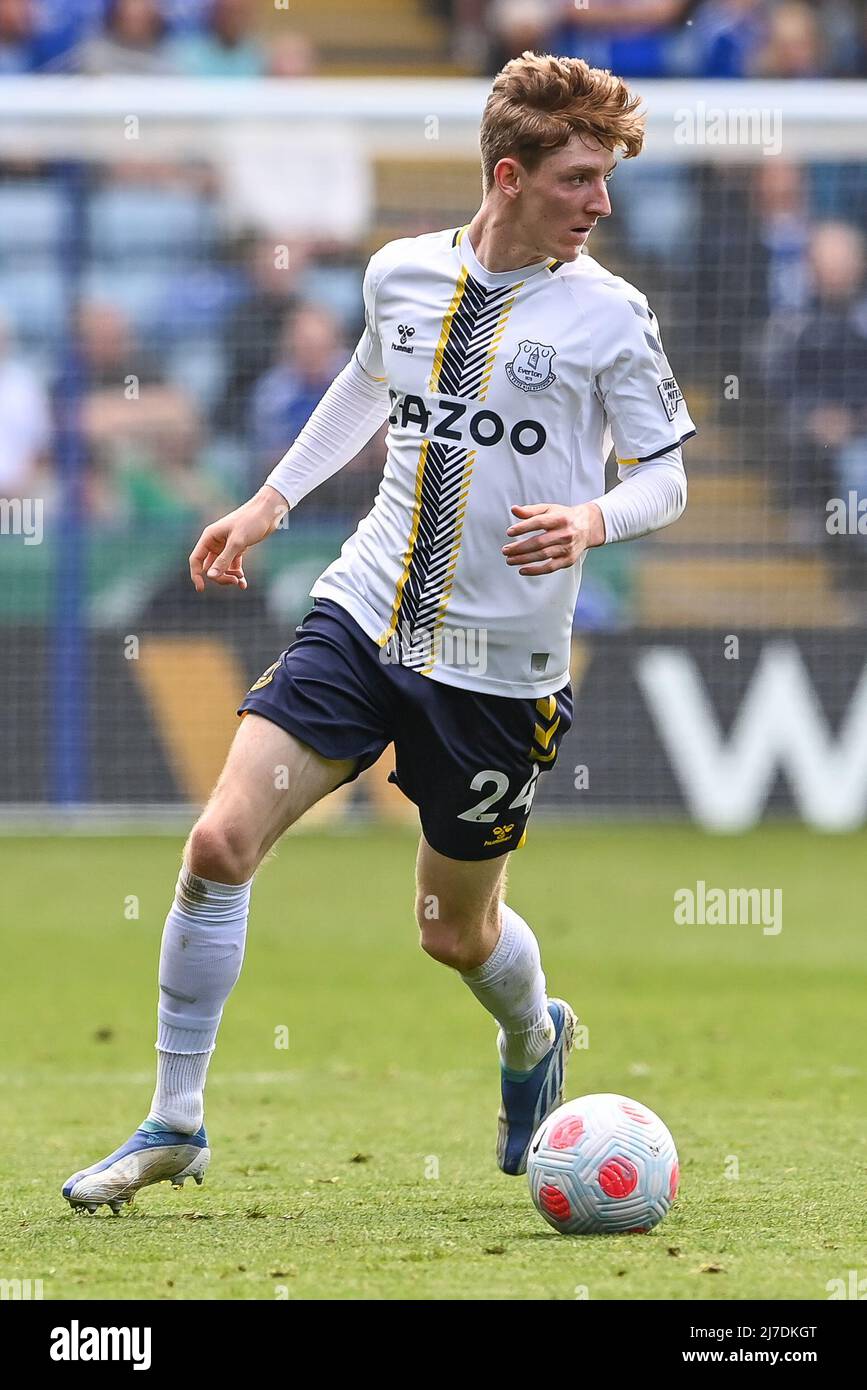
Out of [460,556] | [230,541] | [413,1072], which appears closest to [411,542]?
[460,556]

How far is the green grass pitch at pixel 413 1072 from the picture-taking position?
13.7 ft

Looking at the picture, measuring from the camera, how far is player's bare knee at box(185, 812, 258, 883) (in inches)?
183

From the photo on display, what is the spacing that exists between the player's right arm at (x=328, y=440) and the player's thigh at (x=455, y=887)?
0.81 m

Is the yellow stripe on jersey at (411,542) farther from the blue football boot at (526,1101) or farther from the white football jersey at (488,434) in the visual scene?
the blue football boot at (526,1101)

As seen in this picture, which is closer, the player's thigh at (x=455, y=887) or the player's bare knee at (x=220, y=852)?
the player's bare knee at (x=220, y=852)

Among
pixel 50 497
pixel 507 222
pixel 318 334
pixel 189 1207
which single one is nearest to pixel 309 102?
pixel 318 334

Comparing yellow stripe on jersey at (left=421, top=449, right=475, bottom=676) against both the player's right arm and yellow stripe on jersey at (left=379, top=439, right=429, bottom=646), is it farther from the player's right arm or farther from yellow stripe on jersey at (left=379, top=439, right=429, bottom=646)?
the player's right arm

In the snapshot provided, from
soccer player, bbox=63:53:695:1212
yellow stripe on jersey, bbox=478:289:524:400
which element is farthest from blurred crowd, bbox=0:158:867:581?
yellow stripe on jersey, bbox=478:289:524:400

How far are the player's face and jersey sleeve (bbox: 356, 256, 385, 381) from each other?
16.7 inches

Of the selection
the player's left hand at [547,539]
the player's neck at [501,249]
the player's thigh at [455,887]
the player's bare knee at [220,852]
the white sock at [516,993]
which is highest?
the player's neck at [501,249]

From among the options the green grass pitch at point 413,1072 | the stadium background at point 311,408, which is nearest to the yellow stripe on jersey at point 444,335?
the green grass pitch at point 413,1072

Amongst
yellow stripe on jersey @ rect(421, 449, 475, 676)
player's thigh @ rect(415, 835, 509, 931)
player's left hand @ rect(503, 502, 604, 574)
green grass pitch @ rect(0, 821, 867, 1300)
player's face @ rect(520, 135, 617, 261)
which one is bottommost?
green grass pitch @ rect(0, 821, 867, 1300)

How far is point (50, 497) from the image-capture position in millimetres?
13336

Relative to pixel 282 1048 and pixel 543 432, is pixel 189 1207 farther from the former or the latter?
pixel 282 1048
